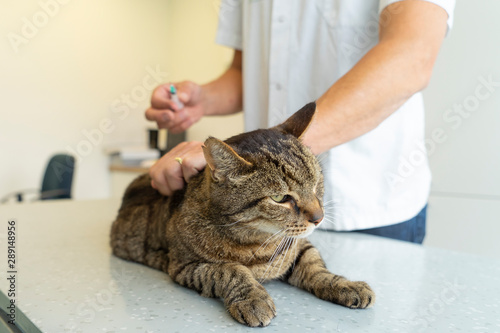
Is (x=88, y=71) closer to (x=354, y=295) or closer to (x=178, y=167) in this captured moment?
(x=178, y=167)

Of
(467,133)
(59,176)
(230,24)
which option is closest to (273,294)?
(230,24)

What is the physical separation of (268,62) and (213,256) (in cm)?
83

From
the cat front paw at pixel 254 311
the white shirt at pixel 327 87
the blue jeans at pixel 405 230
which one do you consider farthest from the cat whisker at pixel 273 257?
the blue jeans at pixel 405 230

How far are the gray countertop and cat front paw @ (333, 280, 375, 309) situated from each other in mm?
12

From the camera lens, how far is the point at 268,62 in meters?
1.45

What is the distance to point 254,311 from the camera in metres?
0.65

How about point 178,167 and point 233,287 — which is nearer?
point 233,287

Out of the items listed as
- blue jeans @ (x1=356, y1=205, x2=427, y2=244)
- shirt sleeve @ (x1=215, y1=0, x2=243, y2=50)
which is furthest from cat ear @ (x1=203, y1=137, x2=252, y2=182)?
shirt sleeve @ (x1=215, y1=0, x2=243, y2=50)

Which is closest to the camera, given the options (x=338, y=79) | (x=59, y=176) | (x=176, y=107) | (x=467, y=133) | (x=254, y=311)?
(x=254, y=311)

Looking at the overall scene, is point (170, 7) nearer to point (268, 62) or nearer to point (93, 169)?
point (93, 169)

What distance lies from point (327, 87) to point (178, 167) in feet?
2.09

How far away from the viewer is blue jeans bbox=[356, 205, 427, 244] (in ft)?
4.44

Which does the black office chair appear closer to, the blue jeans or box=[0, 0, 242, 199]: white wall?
box=[0, 0, 242, 199]: white wall

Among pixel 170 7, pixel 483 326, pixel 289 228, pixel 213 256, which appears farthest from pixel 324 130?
pixel 170 7
